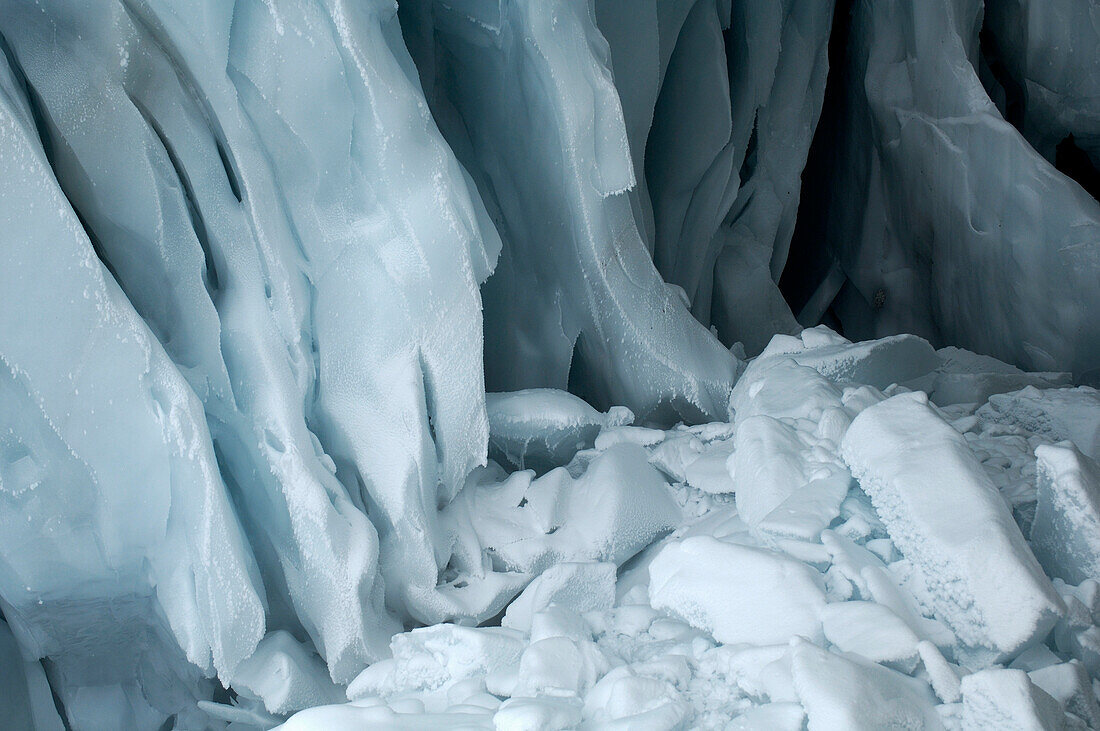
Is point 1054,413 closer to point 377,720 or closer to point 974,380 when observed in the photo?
point 974,380

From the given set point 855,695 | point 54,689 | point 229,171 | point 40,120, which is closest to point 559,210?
point 229,171

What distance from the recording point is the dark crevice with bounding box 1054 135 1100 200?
3.07m

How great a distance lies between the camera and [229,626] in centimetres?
158

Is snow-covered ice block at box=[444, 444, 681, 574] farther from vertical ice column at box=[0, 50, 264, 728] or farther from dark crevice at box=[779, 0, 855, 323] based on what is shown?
dark crevice at box=[779, 0, 855, 323]

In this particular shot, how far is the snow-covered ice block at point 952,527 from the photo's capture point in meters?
1.16

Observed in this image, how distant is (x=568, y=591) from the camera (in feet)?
5.32

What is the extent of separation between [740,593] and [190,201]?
3.99 ft

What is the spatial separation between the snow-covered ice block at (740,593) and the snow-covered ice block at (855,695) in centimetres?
13

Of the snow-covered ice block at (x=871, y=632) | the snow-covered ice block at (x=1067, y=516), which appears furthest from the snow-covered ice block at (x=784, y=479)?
the snow-covered ice block at (x=1067, y=516)

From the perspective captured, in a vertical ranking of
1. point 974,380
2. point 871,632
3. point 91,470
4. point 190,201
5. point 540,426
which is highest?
point 190,201

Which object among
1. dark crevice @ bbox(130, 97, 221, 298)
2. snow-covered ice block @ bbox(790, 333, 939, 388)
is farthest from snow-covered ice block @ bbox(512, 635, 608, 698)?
snow-covered ice block @ bbox(790, 333, 939, 388)

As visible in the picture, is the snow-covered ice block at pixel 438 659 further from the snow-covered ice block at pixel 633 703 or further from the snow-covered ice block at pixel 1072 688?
the snow-covered ice block at pixel 1072 688

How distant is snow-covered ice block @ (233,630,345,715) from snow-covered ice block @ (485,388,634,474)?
1.95 feet

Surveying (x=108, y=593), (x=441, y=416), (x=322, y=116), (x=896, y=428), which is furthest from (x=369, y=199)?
(x=896, y=428)
